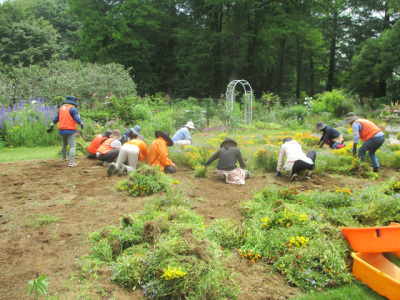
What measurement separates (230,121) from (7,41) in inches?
928

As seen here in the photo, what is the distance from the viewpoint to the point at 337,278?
11.6 feet

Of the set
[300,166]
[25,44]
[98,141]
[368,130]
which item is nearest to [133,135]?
[98,141]

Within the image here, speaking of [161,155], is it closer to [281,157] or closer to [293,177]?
[281,157]

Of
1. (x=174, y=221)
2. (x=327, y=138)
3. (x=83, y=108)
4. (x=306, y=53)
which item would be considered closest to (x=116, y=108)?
(x=83, y=108)

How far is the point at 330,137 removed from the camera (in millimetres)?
10711

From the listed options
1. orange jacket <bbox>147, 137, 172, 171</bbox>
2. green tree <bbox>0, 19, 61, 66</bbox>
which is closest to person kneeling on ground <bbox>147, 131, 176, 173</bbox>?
orange jacket <bbox>147, 137, 172, 171</bbox>

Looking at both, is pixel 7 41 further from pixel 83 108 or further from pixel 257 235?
pixel 257 235

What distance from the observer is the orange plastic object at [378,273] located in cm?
310

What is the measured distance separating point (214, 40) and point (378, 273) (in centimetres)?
2858

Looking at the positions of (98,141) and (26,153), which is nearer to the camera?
(98,141)

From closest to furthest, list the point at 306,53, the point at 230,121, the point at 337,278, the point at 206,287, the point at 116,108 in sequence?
1. the point at 206,287
2. the point at 337,278
3. the point at 116,108
4. the point at 230,121
5. the point at 306,53

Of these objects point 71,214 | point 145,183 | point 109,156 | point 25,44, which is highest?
point 25,44

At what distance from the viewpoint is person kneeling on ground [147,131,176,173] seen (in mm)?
7871

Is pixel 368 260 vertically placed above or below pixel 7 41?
below
